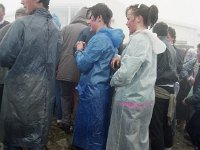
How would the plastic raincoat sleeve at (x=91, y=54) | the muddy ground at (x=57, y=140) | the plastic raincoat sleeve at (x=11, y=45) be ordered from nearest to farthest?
the plastic raincoat sleeve at (x=11, y=45) < the plastic raincoat sleeve at (x=91, y=54) < the muddy ground at (x=57, y=140)

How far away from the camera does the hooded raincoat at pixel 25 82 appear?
3385mm

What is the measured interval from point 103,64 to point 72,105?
1956 millimetres

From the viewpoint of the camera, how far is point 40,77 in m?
3.50

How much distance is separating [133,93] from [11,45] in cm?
160

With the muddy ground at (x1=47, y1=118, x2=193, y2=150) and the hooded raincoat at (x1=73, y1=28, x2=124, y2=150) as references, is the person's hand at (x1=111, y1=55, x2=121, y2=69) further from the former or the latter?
the muddy ground at (x1=47, y1=118, x2=193, y2=150)

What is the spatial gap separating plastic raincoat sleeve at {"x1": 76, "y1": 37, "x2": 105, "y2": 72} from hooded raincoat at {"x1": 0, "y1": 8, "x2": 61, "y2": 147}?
2.47 ft

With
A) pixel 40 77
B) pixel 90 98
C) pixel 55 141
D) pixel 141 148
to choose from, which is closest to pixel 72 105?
pixel 55 141

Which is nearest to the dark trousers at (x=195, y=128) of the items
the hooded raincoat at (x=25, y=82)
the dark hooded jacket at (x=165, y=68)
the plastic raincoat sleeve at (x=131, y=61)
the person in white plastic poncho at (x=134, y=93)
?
the dark hooded jacket at (x=165, y=68)

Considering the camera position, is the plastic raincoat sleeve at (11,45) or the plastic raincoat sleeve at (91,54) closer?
the plastic raincoat sleeve at (11,45)

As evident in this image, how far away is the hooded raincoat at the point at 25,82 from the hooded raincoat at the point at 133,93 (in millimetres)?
976

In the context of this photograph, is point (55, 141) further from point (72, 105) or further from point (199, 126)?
point (199, 126)

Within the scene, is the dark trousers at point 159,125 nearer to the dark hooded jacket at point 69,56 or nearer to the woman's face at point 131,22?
the woman's face at point 131,22

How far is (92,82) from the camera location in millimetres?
4285

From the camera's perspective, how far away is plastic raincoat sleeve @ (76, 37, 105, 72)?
4.21 m
